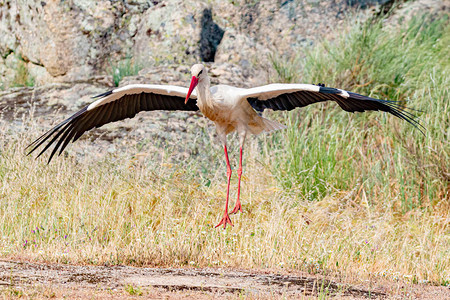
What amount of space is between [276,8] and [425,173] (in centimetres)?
558

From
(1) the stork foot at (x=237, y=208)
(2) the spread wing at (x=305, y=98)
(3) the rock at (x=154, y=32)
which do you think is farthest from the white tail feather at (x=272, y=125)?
(3) the rock at (x=154, y=32)

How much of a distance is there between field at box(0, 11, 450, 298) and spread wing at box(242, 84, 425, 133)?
3.32 ft

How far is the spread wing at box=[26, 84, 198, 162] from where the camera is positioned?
5.49 m

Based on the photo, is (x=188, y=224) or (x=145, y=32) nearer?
(x=188, y=224)

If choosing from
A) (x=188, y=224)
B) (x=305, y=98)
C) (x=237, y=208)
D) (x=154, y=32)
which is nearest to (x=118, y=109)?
(x=188, y=224)

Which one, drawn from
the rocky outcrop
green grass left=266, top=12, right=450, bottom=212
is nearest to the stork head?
green grass left=266, top=12, right=450, bottom=212

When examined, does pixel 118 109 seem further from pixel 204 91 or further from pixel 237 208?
pixel 237 208

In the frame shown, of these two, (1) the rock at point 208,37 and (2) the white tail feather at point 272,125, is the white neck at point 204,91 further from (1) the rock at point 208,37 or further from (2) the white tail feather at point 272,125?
(1) the rock at point 208,37

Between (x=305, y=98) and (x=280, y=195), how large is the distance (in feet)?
3.76

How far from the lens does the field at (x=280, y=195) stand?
479 centimetres

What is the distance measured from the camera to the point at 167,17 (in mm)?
9891

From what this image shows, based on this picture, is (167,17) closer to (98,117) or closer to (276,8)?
(276,8)

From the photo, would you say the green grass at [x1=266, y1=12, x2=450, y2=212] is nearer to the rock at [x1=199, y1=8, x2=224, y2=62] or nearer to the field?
the field

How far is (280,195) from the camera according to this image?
6.15 meters
